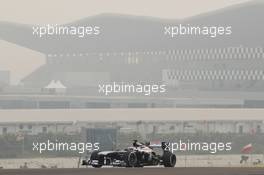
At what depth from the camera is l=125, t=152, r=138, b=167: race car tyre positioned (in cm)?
3441

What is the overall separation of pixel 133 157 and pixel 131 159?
0.53 ft

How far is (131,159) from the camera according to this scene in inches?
1366

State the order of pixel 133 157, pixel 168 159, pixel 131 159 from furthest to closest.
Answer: pixel 168 159 < pixel 133 157 < pixel 131 159

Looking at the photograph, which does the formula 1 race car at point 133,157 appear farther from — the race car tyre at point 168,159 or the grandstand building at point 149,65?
the grandstand building at point 149,65

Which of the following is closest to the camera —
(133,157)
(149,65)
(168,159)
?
(133,157)

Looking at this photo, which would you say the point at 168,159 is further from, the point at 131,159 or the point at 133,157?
the point at 131,159

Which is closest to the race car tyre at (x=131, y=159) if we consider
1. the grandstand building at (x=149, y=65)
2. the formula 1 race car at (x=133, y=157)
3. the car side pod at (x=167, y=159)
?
the formula 1 race car at (x=133, y=157)

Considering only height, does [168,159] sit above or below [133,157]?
below

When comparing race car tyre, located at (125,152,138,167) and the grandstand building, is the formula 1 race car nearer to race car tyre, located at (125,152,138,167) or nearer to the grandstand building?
race car tyre, located at (125,152,138,167)

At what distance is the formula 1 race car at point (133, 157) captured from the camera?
1352 inches

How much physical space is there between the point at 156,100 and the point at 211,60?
20.5 feet

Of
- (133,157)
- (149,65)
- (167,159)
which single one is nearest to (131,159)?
(133,157)

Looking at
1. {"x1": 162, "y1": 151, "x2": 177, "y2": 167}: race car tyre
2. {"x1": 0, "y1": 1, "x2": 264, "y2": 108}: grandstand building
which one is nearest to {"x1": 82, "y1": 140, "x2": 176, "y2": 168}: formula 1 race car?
{"x1": 162, "y1": 151, "x2": 177, "y2": 167}: race car tyre

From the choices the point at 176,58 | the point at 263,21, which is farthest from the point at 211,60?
the point at 263,21
